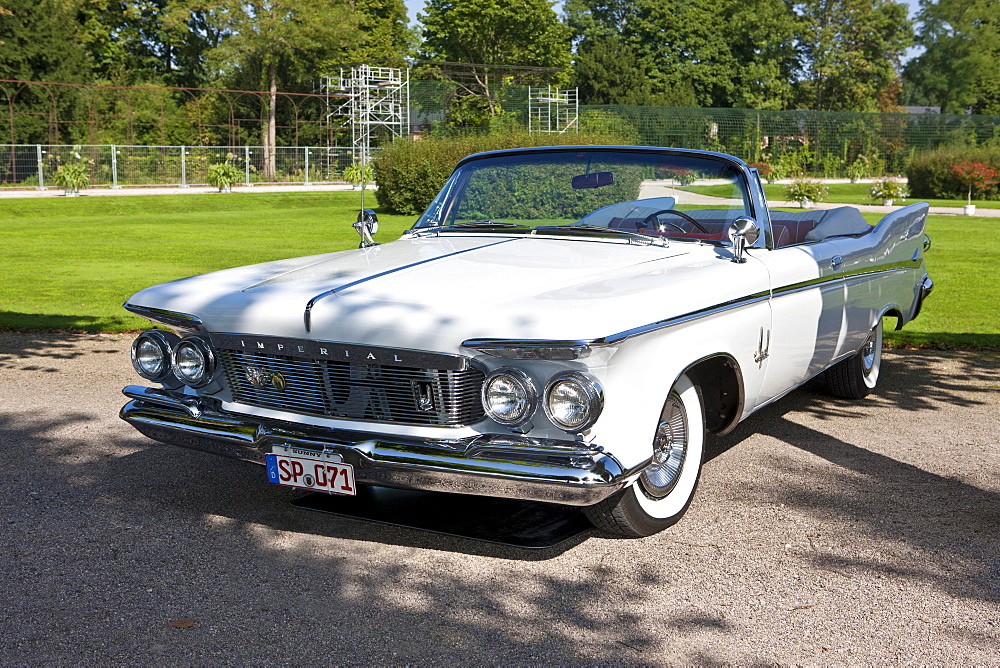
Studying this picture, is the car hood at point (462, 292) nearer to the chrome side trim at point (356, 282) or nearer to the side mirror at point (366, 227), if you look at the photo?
the chrome side trim at point (356, 282)

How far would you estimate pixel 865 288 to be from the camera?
5.99 metres

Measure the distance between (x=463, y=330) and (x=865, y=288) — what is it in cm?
339

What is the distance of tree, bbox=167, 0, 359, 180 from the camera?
52.6m

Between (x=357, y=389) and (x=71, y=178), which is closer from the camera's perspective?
(x=357, y=389)

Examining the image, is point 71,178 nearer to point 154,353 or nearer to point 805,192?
point 805,192

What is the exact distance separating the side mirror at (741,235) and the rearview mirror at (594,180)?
772mm

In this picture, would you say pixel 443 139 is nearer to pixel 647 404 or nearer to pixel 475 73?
pixel 647 404

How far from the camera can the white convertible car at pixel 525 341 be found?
139 inches

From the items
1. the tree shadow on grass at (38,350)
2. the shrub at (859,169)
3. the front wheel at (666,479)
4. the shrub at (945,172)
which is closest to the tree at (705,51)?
the shrub at (859,169)

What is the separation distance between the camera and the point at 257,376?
13.4 feet

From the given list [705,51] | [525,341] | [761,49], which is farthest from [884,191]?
[761,49]

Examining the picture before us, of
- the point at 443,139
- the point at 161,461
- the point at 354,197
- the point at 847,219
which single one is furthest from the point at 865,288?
the point at 354,197

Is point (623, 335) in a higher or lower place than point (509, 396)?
higher

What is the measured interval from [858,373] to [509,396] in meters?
3.76
